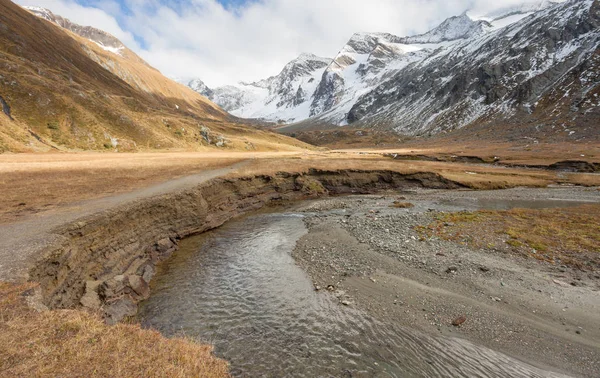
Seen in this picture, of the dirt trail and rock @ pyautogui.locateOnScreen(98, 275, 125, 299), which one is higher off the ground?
the dirt trail

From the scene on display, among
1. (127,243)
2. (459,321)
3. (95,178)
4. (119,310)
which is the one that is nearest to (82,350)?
(119,310)

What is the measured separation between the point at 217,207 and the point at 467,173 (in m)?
52.4

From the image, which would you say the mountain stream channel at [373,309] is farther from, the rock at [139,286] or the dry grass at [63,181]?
the dry grass at [63,181]

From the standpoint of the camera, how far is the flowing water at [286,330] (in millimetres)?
11578

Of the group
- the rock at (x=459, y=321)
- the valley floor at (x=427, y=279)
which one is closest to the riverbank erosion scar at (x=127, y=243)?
the valley floor at (x=427, y=279)

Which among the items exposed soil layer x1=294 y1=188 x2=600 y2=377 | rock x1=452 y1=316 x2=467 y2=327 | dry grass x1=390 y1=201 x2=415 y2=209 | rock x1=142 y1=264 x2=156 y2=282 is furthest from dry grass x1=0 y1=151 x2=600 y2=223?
rock x1=452 y1=316 x2=467 y2=327

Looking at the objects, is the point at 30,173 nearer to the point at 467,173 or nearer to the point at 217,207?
the point at 217,207

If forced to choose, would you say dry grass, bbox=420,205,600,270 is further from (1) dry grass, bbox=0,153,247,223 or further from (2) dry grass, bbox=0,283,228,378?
(1) dry grass, bbox=0,153,247,223

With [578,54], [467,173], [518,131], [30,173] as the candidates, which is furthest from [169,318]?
[578,54]

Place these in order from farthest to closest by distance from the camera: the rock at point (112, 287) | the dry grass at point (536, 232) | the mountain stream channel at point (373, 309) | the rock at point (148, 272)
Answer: the dry grass at point (536, 232) < the rock at point (148, 272) < the rock at point (112, 287) < the mountain stream channel at point (373, 309)

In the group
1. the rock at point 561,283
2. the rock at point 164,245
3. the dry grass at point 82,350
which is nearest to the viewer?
the dry grass at point 82,350

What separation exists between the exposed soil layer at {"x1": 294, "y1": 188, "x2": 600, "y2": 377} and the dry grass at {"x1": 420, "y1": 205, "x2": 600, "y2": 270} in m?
1.13

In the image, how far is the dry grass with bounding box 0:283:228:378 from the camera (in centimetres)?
659

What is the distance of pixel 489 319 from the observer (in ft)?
46.9
